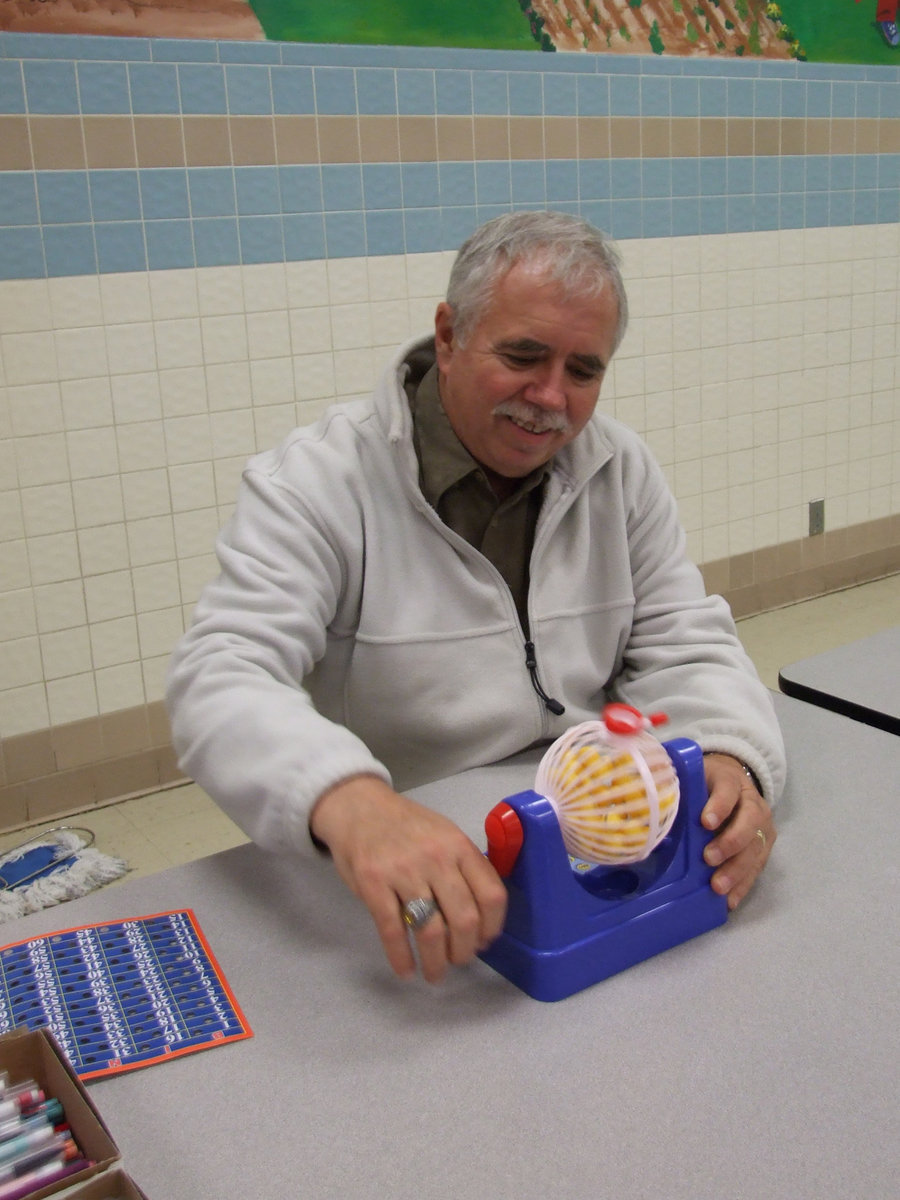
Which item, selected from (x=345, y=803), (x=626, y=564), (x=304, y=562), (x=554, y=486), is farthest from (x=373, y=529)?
(x=345, y=803)

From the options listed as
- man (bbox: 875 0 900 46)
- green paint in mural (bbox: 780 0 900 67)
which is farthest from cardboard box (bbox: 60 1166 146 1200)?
man (bbox: 875 0 900 46)

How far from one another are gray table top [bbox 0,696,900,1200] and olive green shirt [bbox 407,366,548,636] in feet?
1.75

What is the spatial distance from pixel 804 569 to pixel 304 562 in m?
3.29

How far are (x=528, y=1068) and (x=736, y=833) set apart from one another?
332 mm

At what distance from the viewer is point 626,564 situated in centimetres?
155

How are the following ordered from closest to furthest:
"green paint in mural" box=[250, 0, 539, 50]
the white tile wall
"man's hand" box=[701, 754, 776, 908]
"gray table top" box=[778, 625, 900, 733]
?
"man's hand" box=[701, 754, 776, 908] → "gray table top" box=[778, 625, 900, 733] → the white tile wall → "green paint in mural" box=[250, 0, 539, 50]

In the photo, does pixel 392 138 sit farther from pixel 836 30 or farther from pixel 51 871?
pixel 51 871

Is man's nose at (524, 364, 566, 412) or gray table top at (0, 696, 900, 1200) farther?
man's nose at (524, 364, 566, 412)

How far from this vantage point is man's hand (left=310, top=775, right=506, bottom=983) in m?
0.95

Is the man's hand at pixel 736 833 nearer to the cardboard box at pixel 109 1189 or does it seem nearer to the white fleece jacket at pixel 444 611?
the white fleece jacket at pixel 444 611

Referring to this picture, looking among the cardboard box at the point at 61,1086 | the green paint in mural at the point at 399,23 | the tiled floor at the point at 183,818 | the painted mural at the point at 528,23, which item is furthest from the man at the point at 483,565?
the green paint in mural at the point at 399,23

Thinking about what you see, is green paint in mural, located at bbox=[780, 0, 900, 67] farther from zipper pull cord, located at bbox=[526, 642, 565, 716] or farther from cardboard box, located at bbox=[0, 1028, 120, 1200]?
cardboard box, located at bbox=[0, 1028, 120, 1200]

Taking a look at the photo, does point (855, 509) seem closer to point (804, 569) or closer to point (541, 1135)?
point (804, 569)

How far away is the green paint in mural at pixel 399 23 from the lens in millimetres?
2828
